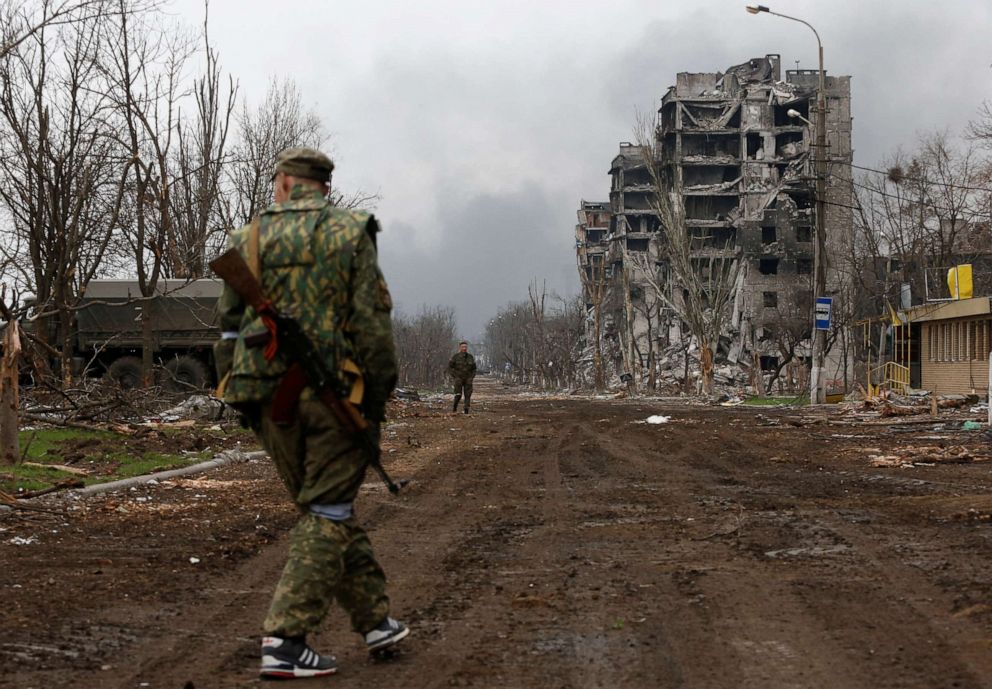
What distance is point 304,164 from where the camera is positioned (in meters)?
4.64

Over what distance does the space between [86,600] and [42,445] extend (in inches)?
385

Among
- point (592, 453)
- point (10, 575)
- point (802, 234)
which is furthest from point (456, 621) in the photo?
point (802, 234)

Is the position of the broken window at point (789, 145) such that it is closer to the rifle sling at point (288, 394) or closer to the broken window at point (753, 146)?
the broken window at point (753, 146)

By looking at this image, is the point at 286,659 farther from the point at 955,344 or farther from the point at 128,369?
the point at 955,344

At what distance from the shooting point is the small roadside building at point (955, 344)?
3103 cm

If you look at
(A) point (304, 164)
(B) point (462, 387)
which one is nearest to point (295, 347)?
(A) point (304, 164)

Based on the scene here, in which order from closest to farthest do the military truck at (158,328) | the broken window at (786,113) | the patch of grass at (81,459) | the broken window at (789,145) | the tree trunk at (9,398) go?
the patch of grass at (81,459), the tree trunk at (9,398), the military truck at (158,328), the broken window at (786,113), the broken window at (789,145)

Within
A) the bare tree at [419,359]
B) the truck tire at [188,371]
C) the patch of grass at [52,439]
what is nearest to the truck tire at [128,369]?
the truck tire at [188,371]

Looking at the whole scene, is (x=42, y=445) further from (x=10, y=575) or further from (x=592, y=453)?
(x=10, y=575)

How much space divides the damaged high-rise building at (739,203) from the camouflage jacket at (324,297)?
72.6 m

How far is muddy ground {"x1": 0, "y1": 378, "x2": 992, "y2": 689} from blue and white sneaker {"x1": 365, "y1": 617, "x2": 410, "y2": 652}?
3.7 inches

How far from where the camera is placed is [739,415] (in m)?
29.6

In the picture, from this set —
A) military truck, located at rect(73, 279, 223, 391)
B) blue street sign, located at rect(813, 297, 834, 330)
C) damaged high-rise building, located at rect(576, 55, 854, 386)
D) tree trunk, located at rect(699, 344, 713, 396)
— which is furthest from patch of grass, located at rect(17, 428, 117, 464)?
damaged high-rise building, located at rect(576, 55, 854, 386)

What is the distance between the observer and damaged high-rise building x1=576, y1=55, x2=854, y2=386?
84.1m
